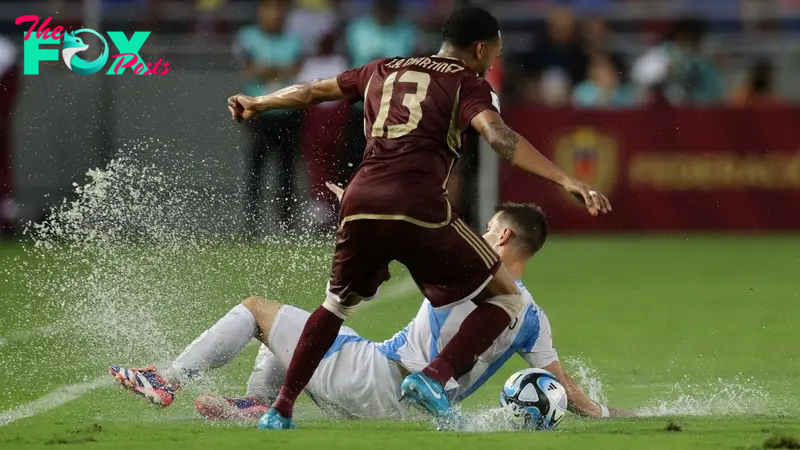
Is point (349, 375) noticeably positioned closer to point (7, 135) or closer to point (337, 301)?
point (337, 301)

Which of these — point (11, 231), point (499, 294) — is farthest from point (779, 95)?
point (499, 294)

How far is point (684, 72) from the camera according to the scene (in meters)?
19.1

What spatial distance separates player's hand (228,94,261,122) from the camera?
25.4 ft

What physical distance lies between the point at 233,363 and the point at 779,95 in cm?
1267

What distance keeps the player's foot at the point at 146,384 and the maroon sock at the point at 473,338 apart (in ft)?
4.32

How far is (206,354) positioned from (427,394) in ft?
4.24

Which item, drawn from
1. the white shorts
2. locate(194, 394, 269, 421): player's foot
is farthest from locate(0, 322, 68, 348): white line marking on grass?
the white shorts

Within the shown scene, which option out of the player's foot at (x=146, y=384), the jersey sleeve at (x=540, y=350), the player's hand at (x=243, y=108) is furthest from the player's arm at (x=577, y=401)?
the player's hand at (x=243, y=108)

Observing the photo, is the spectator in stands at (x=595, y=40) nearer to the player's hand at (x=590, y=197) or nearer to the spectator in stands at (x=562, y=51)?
the spectator in stands at (x=562, y=51)

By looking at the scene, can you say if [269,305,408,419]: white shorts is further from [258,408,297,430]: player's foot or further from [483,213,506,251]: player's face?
[483,213,506,251]: player's face

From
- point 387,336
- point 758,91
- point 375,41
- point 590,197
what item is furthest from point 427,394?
point 758,91

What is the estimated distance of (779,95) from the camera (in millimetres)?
20125

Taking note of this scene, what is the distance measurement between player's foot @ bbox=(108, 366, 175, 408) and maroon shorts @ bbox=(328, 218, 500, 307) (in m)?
0.96

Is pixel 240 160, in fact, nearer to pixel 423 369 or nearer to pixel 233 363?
pixel 233 363
